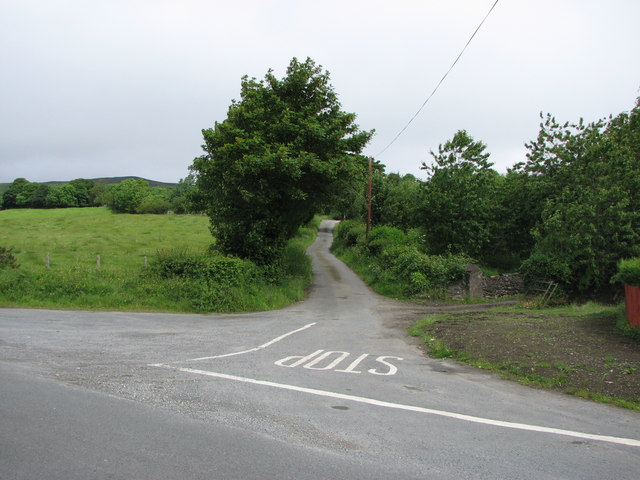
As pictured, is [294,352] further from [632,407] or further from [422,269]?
[422,269]

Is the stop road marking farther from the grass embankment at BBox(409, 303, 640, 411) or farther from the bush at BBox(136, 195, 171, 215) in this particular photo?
the bush at BBox(136, 195, 171, 215)

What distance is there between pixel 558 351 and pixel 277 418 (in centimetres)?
697

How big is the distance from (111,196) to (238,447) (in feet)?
373

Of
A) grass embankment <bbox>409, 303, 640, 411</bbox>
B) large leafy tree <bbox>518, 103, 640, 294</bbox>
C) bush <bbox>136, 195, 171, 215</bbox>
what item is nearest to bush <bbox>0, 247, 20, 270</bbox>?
grass embankment <bbox>409, 303, 640, 411</bbox>

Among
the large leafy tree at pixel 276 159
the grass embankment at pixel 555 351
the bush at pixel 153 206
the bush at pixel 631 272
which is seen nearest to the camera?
the grass embankment at pixel 555 351

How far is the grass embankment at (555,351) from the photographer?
24.2ft

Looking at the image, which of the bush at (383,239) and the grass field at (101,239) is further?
the bush at (383,239)

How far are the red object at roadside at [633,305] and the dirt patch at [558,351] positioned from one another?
46 cm

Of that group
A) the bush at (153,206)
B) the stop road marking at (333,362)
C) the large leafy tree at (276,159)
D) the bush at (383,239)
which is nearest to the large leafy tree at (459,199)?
the bush at (383,239)

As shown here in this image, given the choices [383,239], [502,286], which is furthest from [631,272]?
[383,239]

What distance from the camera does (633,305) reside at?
1054 cm

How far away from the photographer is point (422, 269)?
25547 mm

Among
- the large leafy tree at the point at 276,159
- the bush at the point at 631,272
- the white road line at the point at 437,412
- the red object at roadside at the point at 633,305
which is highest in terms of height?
the large leafy tree at the point at 276,159

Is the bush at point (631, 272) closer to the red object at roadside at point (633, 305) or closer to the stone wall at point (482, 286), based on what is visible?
the red object at roadside at point (633, 305)
